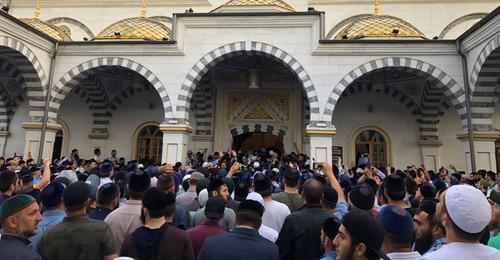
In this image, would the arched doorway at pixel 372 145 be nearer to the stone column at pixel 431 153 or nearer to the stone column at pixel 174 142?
the stone column at pixel 431 153

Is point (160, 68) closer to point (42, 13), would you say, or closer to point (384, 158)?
point (384, 158)

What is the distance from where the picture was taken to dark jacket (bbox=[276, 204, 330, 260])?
2.35m

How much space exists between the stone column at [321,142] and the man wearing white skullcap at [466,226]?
26.1 feet

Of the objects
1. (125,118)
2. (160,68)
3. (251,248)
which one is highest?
(160,68)

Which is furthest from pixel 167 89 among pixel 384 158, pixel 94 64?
pixel 384 158

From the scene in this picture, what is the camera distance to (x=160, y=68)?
33.8 ft

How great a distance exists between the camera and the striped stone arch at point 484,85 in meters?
8.61

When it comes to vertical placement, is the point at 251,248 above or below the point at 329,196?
below

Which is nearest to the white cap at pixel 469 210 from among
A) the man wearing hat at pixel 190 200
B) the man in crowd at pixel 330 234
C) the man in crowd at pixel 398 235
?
the man in crowd at pixel 398 235

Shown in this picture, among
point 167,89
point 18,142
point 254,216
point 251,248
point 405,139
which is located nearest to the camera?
point 251,248

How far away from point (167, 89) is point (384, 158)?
7.99 m

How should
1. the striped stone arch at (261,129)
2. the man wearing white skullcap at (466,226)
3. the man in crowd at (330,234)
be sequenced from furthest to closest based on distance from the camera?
1. the striped stone arch at (261,129)
2. the man in crowd at (330,234)
3. the man wearing white skullcap at (466,226)

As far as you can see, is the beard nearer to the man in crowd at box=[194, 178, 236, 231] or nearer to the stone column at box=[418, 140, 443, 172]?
the man in crowd at box=[194, 178, 236, 231]

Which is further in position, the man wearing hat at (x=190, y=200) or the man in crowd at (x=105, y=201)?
the man wearing hat at (x=190, y=200)
